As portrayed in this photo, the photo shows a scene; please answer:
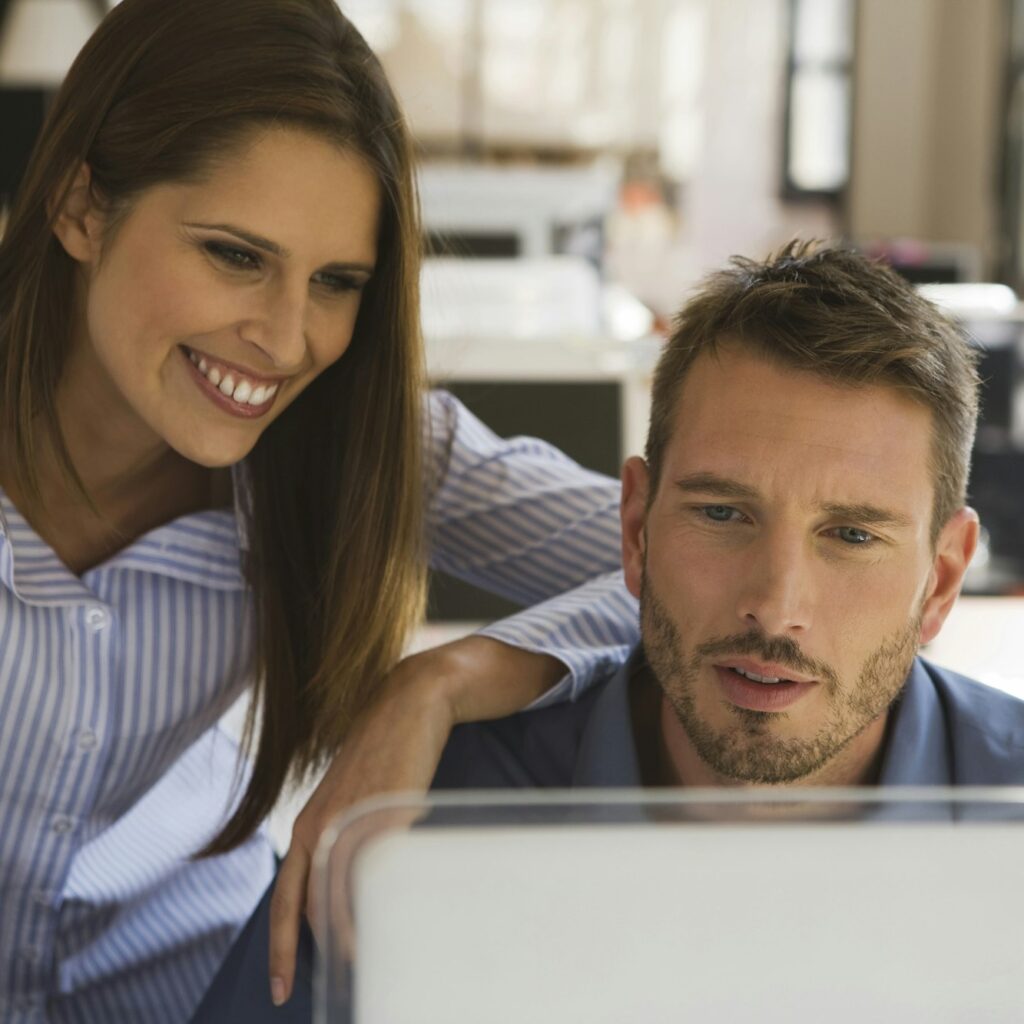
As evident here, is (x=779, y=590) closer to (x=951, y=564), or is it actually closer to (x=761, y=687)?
(x=761, y=687)

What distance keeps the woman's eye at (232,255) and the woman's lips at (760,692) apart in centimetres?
42

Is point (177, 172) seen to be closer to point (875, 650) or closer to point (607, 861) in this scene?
point (875, 650)

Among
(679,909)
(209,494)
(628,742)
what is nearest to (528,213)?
(209,494)

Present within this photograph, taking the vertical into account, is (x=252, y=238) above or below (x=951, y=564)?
above

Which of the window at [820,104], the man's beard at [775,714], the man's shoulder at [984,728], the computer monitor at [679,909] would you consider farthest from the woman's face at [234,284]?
the window at [820,104]

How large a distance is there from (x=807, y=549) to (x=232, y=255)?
17.2 inches

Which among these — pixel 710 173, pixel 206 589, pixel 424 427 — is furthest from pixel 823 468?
pixel 710 173

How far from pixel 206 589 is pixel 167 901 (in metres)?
0.27

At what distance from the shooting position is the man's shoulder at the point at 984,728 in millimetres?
784

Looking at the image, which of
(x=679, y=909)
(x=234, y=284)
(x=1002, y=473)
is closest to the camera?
(x=679, y=909)

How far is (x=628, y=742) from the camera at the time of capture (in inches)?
33.1

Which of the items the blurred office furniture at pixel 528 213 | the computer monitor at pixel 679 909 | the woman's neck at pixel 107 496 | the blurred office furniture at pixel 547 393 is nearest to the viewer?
the computer monitor at pixel 679 909

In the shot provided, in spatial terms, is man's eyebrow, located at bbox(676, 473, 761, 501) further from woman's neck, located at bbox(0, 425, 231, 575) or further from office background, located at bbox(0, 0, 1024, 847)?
office background, located at bbox(0, 0, 1024, 847)

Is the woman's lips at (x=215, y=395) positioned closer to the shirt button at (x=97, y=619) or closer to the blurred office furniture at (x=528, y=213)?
the shirt button at (x=97, y=619)
